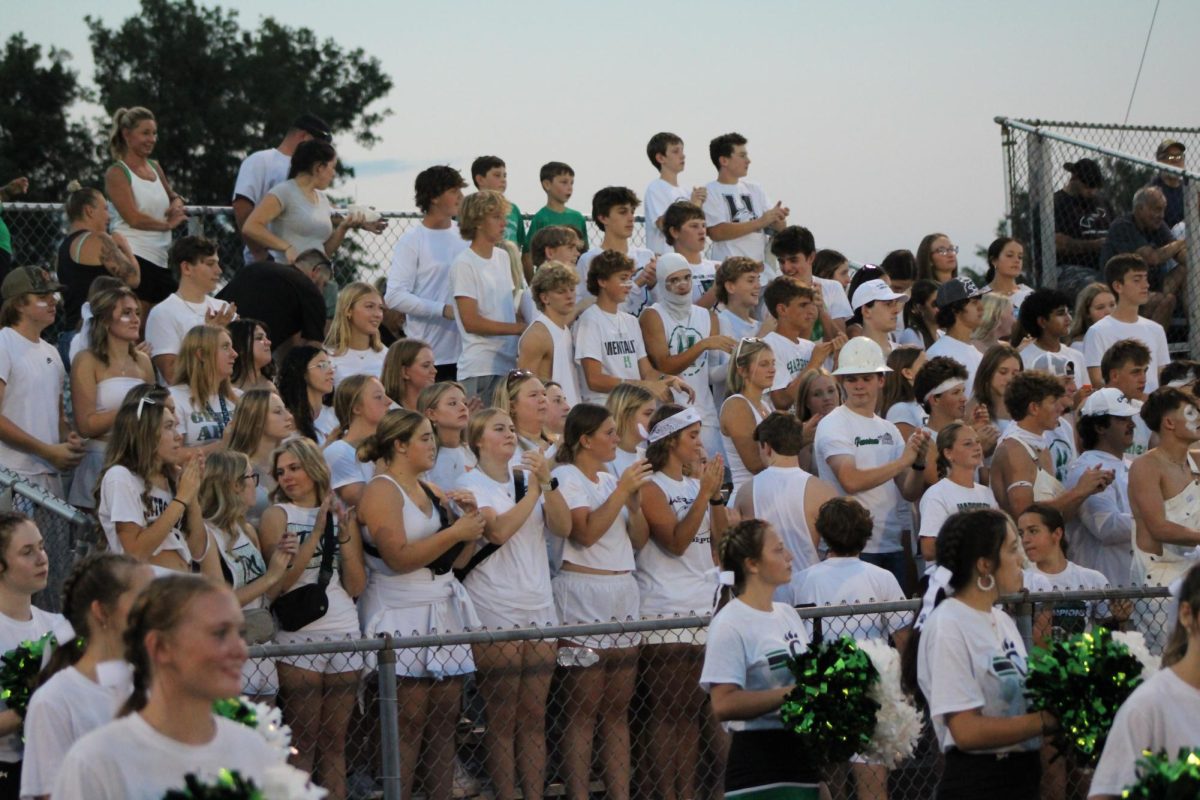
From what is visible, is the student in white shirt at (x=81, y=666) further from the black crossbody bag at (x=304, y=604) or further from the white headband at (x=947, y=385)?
the white headband at (x=947, y=385)

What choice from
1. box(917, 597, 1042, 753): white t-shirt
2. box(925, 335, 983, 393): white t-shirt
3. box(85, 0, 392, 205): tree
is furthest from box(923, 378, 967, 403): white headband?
box(85, 0, 392, 205): tree

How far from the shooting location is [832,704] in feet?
21.0

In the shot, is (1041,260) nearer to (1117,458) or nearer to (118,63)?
(1117,458)

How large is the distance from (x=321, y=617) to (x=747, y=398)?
11.4 ft

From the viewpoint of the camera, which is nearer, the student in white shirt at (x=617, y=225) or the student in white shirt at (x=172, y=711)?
the student in white shirt at (x=172, y=711)

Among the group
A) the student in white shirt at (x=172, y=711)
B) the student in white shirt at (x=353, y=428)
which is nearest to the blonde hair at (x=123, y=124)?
the student in white shirt at (x=353, y=428)

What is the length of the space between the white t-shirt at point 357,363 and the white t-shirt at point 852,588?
3.13 meters

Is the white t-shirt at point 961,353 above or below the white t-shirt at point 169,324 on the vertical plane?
below

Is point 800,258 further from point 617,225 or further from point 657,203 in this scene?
point 657,203

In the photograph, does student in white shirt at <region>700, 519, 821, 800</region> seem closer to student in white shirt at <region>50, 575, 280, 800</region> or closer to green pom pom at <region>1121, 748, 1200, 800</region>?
green pom pom at <region>1121, 748, 1200, 800</region>

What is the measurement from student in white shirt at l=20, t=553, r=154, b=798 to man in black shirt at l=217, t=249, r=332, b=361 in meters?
5.49

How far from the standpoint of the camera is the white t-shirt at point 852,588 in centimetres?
814

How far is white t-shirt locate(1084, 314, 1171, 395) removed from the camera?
41.0 feet

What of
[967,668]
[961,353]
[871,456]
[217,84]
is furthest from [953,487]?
[217,84]
